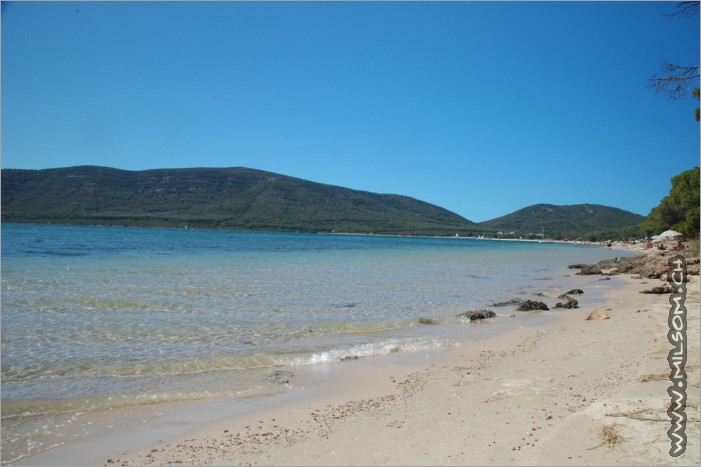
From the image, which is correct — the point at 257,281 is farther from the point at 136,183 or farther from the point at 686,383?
the point at 136,183

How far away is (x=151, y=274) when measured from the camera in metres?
19.5

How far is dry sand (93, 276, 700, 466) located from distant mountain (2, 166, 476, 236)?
115m

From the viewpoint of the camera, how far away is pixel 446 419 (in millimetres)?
4551

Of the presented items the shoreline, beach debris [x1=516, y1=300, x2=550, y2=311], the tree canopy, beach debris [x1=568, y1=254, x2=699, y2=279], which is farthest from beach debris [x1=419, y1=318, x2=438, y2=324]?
the tree canopy

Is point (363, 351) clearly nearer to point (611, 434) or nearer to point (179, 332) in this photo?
point (179, 332)

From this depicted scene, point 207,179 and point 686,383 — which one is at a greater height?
point 207,179

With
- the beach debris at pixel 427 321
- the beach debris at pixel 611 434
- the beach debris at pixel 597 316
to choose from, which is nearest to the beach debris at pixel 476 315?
the beach debris at pixel 427 321

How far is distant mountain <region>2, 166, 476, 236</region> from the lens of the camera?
368ft

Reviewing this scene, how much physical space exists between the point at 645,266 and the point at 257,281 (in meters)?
21.3

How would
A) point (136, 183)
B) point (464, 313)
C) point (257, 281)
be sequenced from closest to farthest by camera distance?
point (464, 313)
point (257, 281)
point (136, 183)

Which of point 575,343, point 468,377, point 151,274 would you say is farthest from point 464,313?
point 151,274

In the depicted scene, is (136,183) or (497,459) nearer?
(497,459)

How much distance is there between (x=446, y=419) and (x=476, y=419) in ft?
1.04

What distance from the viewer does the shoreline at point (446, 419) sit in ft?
11.9
